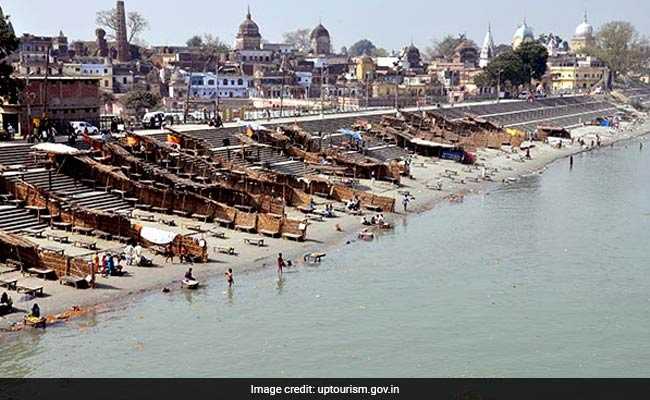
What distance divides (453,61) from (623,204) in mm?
93340

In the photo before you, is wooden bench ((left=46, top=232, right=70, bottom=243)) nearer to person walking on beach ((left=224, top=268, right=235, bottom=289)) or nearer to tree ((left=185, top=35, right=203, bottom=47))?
person walking on beach ((left=224, top=268, right=235, bottom=289))

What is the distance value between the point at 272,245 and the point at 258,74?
224 feet

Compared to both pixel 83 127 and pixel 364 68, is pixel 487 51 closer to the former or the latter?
A: pixel 364 68

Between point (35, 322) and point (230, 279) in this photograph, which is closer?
point (35, 322)

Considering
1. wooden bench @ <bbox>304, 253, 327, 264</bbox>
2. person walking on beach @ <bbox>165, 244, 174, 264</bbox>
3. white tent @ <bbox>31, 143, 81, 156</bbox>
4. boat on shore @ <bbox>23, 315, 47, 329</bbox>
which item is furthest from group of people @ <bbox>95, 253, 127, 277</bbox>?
white tent @ <bbox>31, 143, 81, 156</bbox>

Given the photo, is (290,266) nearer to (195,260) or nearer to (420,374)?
(195,260)

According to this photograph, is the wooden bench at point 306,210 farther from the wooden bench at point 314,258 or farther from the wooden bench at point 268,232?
the wooden bench at point 314,258

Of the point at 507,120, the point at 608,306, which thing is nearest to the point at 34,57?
the point at 507,120

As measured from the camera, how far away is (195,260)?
30.2 m

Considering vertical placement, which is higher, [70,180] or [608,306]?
[70,180]

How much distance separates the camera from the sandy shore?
25500 mm
